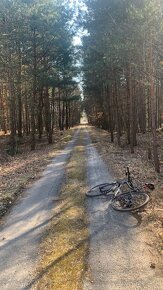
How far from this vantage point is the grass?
333 inches

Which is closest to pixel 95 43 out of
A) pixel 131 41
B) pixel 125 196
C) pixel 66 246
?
pixel 131 41

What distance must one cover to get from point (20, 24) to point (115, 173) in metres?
18.6

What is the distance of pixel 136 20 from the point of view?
20.7 meters

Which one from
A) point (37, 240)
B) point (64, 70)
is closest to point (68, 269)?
point (37, 240)

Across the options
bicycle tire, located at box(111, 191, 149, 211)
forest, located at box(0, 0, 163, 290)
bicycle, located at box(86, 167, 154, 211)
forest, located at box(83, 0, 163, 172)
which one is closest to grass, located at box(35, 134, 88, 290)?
forest, located at box(0, 0, 163, 290)

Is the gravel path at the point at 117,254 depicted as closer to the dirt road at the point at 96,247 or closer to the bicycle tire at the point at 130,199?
the dirt road at the point at 96,247

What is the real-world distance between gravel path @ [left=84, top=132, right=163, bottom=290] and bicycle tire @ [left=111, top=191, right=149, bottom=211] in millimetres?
270

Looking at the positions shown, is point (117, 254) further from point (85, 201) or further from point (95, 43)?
point (95, 43)

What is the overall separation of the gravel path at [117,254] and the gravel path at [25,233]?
1.48 m

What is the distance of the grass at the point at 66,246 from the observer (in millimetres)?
8448

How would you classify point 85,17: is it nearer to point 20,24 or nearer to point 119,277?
point 20,24

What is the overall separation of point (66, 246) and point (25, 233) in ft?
6.05

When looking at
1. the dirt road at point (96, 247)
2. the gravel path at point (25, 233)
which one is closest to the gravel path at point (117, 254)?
the dirt road at point (96, 247)

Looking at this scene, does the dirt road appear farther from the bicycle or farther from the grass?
the bicycle
